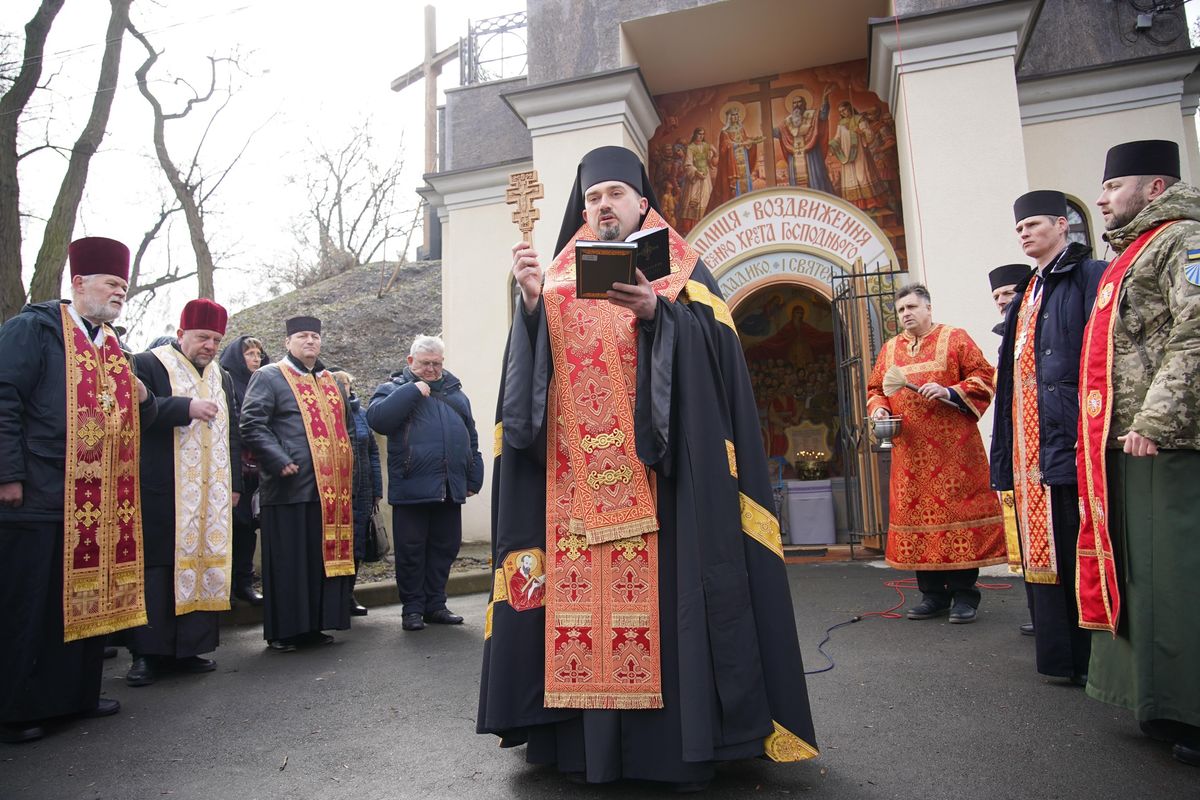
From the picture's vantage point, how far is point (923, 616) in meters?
5.73

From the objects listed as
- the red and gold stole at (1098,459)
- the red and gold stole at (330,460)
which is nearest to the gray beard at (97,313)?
the red and gold stole at (330,460)

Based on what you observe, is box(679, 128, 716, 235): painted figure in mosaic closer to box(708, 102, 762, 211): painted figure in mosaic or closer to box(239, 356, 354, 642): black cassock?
box(708, 102, 762, 211): painted figure in mosaic

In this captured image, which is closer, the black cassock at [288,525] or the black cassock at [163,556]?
the black cassock at [163,556]

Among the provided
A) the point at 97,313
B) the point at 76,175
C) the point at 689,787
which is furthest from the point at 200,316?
the point at 76,175

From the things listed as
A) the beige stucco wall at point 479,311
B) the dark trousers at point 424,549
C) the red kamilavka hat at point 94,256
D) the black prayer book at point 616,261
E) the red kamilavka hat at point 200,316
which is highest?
the beige stucco wall at point 479,311

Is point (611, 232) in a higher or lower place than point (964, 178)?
lower

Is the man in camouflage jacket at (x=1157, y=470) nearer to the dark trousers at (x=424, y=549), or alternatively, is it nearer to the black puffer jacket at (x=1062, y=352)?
the black puffer jacket at (x=1062, y=352)

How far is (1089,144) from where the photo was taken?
9562mm

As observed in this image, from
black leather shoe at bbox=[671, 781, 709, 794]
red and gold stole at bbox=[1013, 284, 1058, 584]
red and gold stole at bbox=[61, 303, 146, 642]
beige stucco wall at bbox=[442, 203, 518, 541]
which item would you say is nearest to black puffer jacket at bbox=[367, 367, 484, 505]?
red and gold stole at bbox=[61, 303, 146, 642]

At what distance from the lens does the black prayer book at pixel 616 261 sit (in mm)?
2684

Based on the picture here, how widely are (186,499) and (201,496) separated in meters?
0.12

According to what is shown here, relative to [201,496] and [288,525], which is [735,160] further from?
[201,496]

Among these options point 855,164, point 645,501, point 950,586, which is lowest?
point 950,586

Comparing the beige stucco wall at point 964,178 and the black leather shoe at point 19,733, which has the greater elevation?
the beige stucco wall at point 964,178
